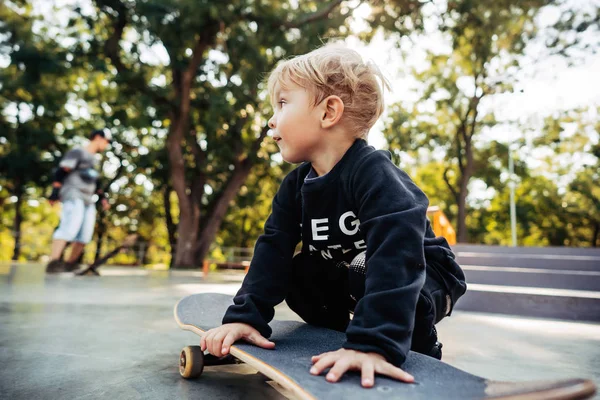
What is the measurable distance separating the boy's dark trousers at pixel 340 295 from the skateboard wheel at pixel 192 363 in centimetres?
41

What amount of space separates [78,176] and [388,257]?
5.75m

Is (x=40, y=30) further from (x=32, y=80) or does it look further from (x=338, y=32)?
(x=338, y=32)

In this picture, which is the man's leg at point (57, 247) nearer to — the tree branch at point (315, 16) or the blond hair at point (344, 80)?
the blond hair at point (344, 80)

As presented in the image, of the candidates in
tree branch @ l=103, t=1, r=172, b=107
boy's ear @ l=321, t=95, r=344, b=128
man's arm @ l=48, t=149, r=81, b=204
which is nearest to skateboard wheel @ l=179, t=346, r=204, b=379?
boy's ear @ l=321, t=95, r=344, b=128

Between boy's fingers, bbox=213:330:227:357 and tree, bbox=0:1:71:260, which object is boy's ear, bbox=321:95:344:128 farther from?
tree, bbox=0:1:71:260

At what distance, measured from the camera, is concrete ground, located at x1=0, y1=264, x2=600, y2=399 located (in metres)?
1.31

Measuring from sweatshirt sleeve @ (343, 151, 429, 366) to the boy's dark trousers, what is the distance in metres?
0.23

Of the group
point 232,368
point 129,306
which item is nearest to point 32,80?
point 129,306

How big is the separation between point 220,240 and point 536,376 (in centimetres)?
2372

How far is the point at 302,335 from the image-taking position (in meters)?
1.49

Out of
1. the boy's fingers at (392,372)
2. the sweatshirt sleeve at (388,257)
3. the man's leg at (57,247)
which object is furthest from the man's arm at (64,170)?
the boy's fingers at (392,372)

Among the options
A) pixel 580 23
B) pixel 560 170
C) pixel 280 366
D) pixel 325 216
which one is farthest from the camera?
pixel 560 170

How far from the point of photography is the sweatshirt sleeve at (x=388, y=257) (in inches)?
39.7

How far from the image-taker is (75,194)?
5.79 meters
